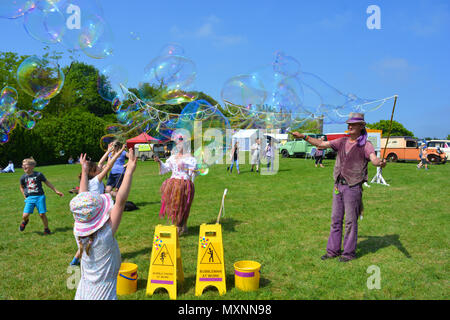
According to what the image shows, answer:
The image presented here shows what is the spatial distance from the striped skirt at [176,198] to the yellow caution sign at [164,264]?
1.91 metres

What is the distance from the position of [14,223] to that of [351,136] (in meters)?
7.91

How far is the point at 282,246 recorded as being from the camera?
5648mm

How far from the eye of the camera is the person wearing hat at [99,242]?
2.49 metres

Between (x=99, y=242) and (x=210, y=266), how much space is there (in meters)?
1.74

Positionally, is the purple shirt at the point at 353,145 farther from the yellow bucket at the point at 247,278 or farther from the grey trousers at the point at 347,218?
the yellow bucket at the point at 247,278

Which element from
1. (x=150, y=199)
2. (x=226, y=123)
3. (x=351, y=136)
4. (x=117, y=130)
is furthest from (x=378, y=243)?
(x=117, y=130)

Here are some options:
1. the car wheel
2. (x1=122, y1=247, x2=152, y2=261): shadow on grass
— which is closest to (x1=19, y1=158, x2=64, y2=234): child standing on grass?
(x1=122, y1=247, x2=152, y2=261): shadow on grass

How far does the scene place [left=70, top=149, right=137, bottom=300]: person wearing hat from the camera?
2488 millimetres

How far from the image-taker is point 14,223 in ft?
25.6

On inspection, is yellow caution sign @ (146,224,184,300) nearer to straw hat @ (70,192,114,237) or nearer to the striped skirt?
straw hat @ (70,192,114,237)

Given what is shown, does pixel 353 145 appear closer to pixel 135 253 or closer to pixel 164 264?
pixel 164 264

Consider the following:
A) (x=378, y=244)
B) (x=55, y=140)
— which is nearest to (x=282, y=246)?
(x=378, y=244)

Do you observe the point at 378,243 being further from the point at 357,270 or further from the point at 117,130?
the point at 117,130

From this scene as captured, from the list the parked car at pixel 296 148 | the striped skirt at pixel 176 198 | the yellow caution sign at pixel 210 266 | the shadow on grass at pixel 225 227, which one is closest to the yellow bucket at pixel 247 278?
the yellow caution sign at pixel 210 266
